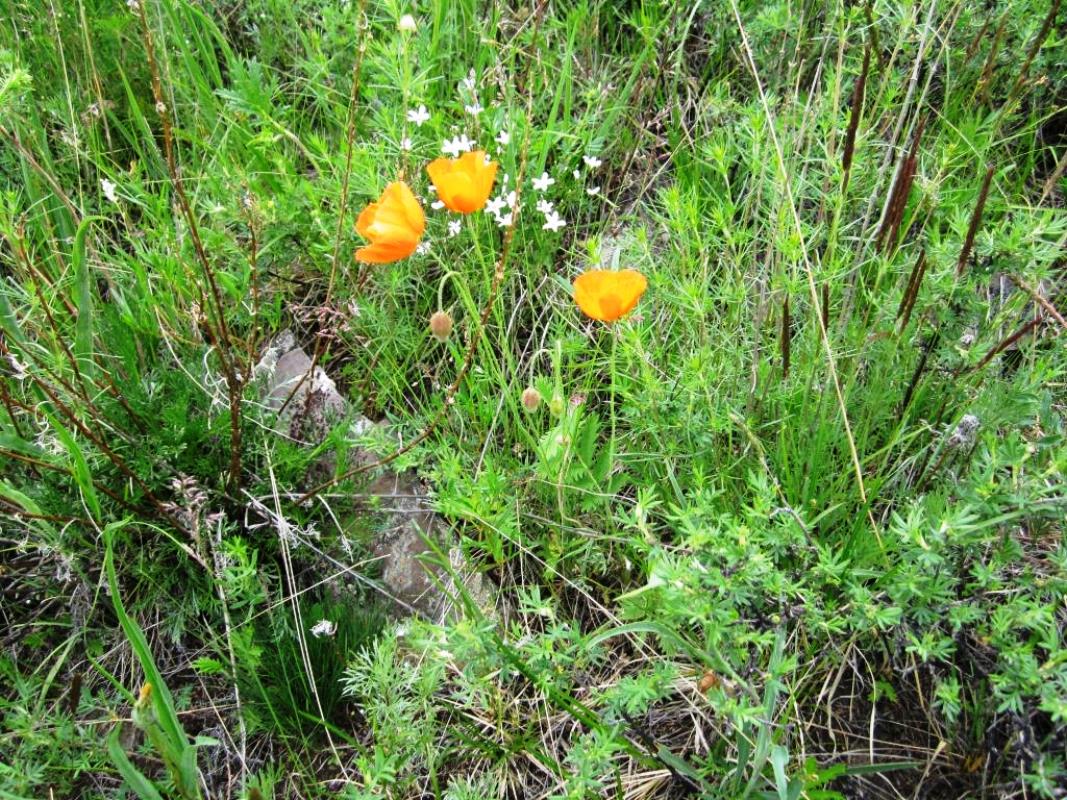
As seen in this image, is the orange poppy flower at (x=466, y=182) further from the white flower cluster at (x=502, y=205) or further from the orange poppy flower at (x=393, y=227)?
the white flower cluster at (x=502, y=205)

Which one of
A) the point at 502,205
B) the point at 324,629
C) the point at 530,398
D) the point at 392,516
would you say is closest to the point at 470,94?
the point at 502,205

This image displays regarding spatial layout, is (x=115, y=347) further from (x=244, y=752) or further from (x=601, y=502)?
(x=601, y=502)

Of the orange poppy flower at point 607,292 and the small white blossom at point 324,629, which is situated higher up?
the orange poppy flower at point 607,292

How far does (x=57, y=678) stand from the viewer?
6.87 ft

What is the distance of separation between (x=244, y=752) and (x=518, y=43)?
85.0 inches

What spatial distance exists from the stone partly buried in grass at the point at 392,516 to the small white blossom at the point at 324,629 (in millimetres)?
180

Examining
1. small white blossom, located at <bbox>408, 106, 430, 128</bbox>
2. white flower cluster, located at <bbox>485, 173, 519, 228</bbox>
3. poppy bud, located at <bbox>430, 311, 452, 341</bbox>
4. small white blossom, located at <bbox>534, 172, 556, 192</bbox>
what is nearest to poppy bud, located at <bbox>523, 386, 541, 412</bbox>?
poppy bud, located at <bbox>430, 311, 452, 341</bbox>

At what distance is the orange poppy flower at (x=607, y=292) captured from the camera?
1681mm

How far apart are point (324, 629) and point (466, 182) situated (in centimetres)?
99

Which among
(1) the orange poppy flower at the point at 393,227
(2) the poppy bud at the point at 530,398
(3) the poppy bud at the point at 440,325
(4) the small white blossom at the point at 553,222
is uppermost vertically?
(1) the orange poppy flower at the point at 393,227

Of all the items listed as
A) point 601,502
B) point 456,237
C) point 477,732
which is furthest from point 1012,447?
point 456,237

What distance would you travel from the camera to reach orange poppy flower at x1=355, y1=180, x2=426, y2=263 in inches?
71.0

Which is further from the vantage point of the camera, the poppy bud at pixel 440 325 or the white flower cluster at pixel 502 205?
the white flower cluster at pixel 502 205

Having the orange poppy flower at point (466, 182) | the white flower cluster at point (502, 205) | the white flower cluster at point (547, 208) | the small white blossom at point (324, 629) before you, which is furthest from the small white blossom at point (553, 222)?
the small white blossom at point (324, 629)
